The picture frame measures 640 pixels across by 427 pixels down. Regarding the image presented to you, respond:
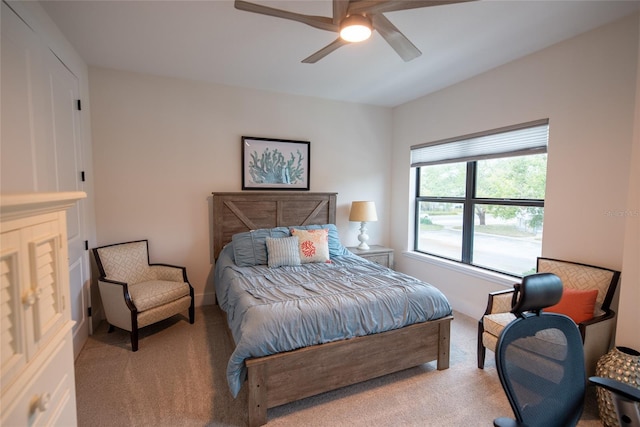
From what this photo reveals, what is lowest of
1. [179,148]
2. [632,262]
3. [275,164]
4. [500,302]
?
[500,302]

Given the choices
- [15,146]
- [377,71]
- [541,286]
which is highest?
[377,71]

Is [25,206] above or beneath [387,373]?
above

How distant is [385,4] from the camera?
1.60m

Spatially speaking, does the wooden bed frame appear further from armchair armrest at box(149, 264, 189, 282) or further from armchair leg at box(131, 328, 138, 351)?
armchair armrest at box(149, 264, 189, 282)

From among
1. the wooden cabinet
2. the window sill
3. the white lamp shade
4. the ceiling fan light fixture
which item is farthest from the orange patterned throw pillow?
the wooden cabinet

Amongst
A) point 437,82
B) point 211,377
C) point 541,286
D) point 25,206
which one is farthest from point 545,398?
point 437,82

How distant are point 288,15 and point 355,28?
40 centimetres

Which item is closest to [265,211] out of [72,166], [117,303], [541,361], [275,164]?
[275,164]

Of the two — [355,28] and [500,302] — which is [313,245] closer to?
[500,302]

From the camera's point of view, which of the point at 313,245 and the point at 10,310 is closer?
the point at 10,310

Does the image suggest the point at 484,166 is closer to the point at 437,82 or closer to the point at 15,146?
the point at 437,82

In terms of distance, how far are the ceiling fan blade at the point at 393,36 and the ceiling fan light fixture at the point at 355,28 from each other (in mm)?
69

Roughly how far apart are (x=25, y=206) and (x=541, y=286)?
6.03ft

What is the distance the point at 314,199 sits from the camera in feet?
13.9
